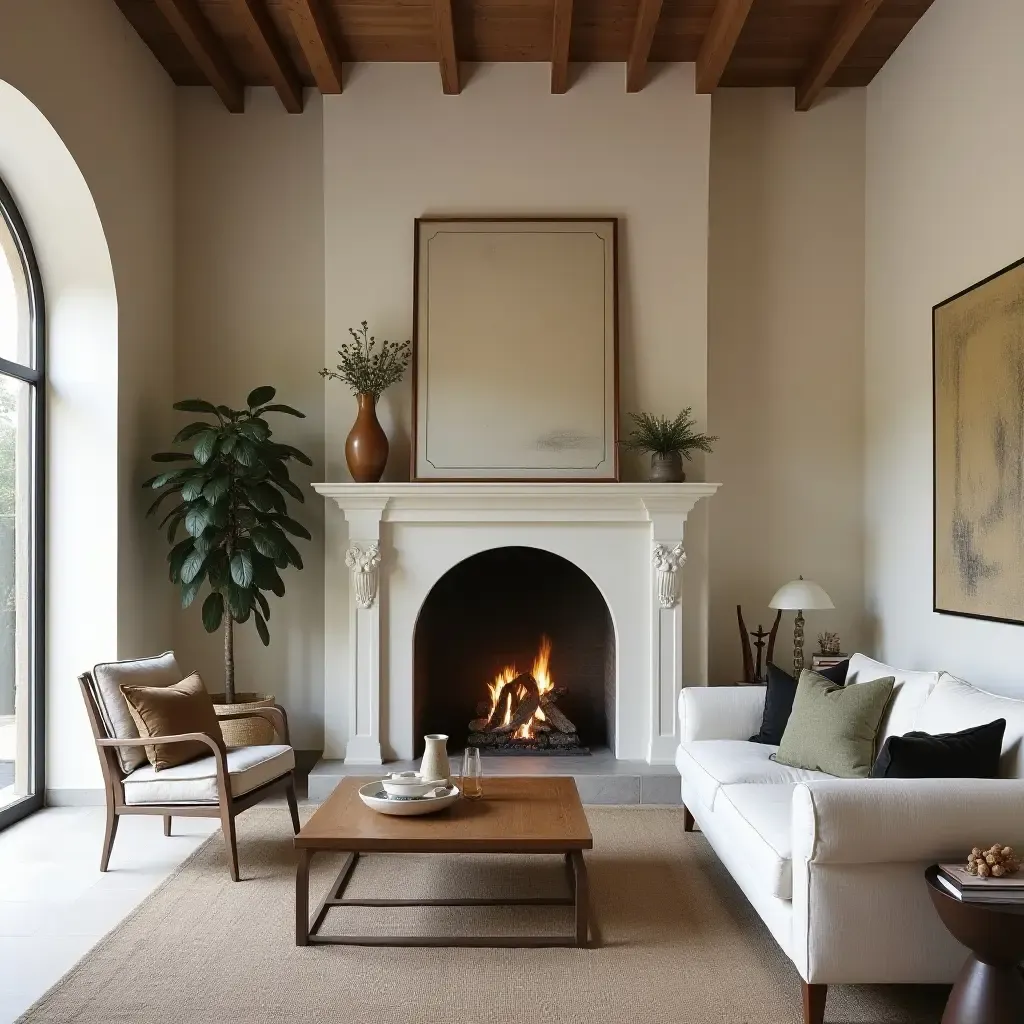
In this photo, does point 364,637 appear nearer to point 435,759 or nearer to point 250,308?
point 435,759

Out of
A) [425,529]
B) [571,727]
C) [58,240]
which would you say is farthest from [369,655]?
[58,240]

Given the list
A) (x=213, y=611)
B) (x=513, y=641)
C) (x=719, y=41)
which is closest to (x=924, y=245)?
(x=719, y=41)

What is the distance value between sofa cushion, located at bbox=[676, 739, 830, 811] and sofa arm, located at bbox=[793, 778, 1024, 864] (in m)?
0.86

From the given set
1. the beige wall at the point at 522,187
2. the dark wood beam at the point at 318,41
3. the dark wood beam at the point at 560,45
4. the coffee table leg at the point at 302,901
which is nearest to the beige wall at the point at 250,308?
the beige wall at the point at 522,187

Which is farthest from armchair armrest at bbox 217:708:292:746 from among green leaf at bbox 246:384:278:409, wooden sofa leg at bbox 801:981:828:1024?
wooden sofa leg at bbox 801:981:828:1024

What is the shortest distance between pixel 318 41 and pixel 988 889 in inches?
176

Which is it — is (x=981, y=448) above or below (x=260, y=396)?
below

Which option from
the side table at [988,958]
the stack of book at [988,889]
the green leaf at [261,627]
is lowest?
the side table at [988,958]

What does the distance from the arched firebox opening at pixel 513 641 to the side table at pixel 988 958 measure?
10.5 ft

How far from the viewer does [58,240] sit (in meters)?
4.68

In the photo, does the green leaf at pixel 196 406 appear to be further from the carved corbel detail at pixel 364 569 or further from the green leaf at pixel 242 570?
the carved corbel detail at pixel 364 569

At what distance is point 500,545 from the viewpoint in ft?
17.0

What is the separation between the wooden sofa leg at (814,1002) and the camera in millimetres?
2621

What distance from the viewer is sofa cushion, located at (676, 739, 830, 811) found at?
11.9 feet
